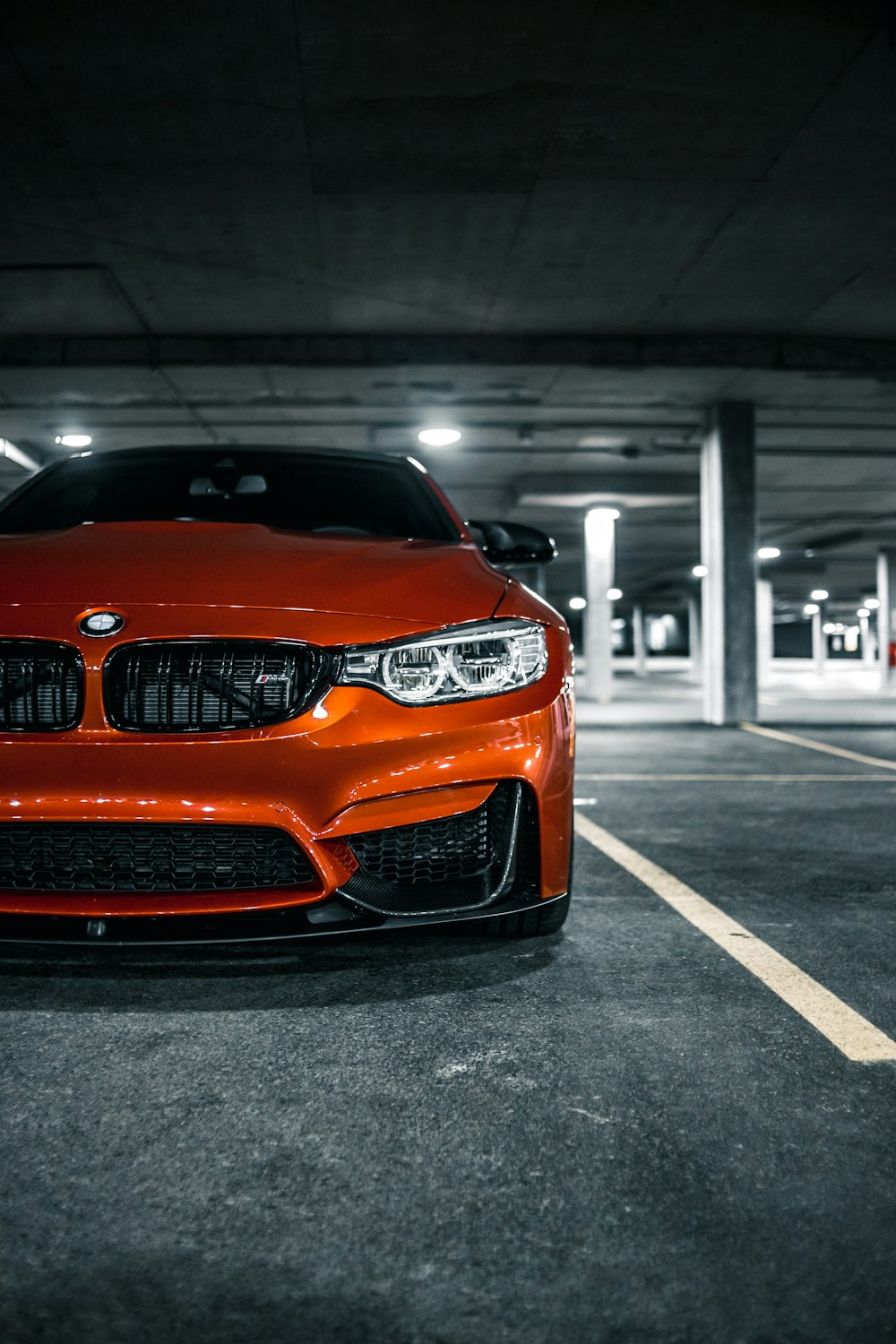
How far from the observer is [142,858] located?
211 centimetres

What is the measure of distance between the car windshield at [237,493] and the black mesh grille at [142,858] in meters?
1.57

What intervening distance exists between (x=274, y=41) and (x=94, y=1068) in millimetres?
5381

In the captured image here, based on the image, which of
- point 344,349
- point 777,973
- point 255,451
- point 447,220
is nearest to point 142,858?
point 777,973

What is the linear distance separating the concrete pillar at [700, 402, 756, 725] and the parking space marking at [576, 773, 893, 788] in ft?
18.3

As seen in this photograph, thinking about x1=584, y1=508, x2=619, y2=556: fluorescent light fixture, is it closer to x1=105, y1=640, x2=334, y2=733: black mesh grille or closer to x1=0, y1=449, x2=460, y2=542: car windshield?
x1=0, y1=449, x2=460, y2=542: car windshield

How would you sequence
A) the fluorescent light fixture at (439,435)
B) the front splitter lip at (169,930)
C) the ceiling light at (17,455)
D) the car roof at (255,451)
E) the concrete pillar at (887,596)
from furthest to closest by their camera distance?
the concrete pillar at (887,596) < the ceiling light at (17,455) < the fluorescent light fixture at (439,435) < the car roof at (255,451) < the front splitter lip at (169,930)

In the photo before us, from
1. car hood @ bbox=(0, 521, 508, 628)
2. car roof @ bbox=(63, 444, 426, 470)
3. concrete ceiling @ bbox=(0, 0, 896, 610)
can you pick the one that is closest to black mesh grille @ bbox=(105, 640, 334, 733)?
car hood @ bbox=(0, 521, 508, 628)

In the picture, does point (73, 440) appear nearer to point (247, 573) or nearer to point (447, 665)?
point (247, 573)

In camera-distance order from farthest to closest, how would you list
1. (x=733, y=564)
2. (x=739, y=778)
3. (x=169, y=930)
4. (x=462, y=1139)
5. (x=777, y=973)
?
(x=733, y=564)
(x=739, y=778)
(x=777, y=973)
(x=169, y=930)
(x=462, y=1139)

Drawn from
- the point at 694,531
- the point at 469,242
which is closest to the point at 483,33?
the point at 469,242

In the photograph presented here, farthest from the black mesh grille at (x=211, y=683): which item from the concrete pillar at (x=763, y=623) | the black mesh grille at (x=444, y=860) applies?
the concrete pillar at (x=763, y=623)

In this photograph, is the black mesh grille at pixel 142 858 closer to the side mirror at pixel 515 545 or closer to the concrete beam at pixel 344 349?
the side mirror at pixel 515 545

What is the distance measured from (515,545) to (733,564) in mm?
9855

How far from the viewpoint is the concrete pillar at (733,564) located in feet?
41.8
